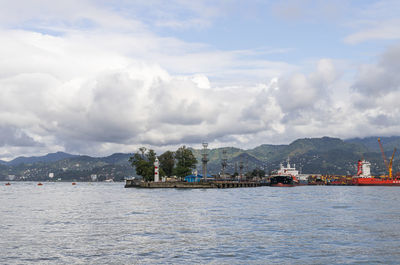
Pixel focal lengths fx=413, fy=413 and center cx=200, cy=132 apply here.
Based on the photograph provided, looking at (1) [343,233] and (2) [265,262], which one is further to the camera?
(1) [343,233]

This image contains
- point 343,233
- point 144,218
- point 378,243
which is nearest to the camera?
point 378,243

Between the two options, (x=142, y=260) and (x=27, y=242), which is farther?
(x=27, y=242)

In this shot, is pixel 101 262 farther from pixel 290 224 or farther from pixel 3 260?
pixel 290 224

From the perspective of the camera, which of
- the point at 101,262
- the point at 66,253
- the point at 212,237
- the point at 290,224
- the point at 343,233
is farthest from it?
the point at 290,224

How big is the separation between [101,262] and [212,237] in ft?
44.8

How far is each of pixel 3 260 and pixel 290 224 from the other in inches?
1284

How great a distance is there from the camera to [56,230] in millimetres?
46375

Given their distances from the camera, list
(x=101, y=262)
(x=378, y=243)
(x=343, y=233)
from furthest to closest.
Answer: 1. (x=343, y=233)
2. (x=378, y=243)
3. (x=101, y=262)

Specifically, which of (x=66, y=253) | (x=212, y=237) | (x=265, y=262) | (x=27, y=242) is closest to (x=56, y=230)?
(x=27, y=242)

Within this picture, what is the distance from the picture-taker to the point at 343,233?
43.7 m

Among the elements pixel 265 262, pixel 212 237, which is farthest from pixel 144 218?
pixel 265 262

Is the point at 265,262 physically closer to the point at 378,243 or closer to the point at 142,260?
the point at 142,260

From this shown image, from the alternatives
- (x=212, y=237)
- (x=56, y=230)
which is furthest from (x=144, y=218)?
(x=212, y=237)

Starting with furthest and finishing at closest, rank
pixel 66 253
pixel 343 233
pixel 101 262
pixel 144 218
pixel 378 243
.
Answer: pixel 144 218
pixel 343 233
pixel 378 243
pixel 66 253
pixel 101 262
